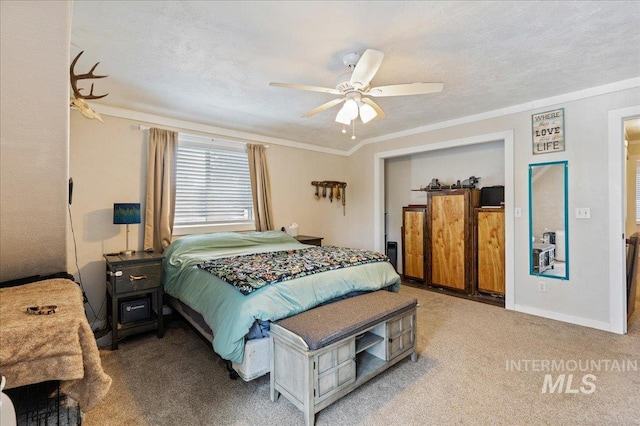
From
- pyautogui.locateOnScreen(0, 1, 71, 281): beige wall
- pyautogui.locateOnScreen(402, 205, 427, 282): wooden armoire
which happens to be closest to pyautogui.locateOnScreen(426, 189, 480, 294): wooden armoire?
pyautogui.locateOnScreen(402, 205, 427, 282): wooden armoire

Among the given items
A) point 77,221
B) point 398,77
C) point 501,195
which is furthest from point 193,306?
point 501,195

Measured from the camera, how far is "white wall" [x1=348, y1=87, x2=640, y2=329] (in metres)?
3.04

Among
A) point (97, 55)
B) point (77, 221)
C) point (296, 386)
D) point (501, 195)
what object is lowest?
point (296, 386)

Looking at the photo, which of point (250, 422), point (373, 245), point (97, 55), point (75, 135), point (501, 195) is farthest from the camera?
point (373, 245)

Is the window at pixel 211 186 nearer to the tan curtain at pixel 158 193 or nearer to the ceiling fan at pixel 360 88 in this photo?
the tan curtain at pixel 158 193

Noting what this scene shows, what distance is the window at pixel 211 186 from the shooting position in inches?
151

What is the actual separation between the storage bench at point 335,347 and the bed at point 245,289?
0.13 metres

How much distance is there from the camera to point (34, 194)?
49.3 inches

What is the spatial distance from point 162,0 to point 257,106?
170 centimetres

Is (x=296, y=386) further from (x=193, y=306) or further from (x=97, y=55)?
(x=97, y=55)

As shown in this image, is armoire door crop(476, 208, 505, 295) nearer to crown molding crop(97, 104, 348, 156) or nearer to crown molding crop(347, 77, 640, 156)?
crown molding crop(347, 77, 640, 156)

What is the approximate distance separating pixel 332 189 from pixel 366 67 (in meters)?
3.56

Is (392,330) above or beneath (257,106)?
beneath

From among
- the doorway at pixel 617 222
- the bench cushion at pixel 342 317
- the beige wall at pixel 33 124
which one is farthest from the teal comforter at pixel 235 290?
the doorway at pixel 617 222
